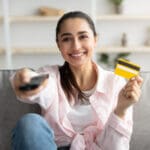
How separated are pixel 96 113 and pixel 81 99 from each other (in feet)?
0.29

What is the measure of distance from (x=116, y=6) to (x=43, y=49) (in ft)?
2.87

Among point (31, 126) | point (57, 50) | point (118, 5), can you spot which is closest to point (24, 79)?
point (31, 126)

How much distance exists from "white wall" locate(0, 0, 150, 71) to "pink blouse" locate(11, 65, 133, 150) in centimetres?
217

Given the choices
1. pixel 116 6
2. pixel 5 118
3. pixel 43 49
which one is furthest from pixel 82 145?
pixel 116 6

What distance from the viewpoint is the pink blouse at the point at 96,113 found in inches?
49.2

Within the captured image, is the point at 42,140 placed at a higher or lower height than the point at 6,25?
lower

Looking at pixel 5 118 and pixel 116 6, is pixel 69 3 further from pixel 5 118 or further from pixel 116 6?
pixel 5 118

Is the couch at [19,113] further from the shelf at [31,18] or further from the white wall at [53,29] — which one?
the white wall at [53,29]

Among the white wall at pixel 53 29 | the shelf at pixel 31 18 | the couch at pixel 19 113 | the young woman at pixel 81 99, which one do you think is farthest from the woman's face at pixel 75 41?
the white wall at pixel 53 29

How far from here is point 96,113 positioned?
1359 millimetres

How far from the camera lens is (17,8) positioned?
3.47 meters

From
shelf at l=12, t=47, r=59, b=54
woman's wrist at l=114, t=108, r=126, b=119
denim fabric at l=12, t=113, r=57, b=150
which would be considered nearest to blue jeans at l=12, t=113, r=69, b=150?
denim fabric at l=12, t=113, r=57, b=150

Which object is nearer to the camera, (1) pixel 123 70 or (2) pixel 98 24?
(1) pixel 123 70

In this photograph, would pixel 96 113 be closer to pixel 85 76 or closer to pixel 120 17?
pixel 85 76
